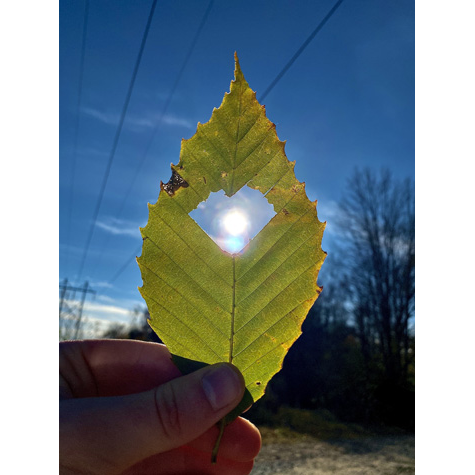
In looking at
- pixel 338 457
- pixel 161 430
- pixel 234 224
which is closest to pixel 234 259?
pixel 234 224

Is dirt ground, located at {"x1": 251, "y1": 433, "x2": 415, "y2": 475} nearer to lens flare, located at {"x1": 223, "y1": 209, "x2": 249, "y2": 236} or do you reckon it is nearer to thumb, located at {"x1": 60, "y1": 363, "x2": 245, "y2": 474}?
thumb, located at {"x1": 60, "y1": 363, "x2": 245, "y2": 474}

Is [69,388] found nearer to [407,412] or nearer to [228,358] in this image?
[228,358]

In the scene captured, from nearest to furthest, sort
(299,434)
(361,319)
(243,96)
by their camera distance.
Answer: (243,96) → (361,319) → (299,434)

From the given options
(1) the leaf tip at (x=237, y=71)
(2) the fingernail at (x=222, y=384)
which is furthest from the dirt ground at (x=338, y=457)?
(1) the leaf tip at (x=237, y=71)

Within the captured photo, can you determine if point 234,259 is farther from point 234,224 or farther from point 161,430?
point 161,430

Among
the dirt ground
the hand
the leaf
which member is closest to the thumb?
the hand

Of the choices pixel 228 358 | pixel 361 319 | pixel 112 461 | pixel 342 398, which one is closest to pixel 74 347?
pixel 112 461

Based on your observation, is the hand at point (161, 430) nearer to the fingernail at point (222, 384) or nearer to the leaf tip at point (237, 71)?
the fingernail at point (222, 384)
